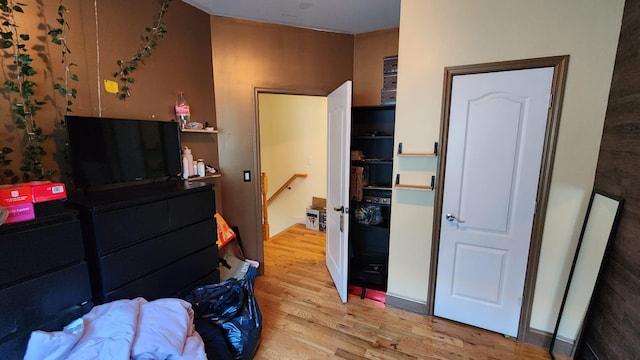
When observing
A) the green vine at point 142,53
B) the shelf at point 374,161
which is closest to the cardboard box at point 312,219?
the shelf at point 374,161

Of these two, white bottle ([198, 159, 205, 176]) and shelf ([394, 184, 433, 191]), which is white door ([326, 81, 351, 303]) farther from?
white bottle ([198, 159, 205, 176])

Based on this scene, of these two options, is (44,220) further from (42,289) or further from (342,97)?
(342,97)

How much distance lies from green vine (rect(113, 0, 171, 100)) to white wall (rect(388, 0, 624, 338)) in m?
1.88

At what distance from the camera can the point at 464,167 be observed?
1.99 m

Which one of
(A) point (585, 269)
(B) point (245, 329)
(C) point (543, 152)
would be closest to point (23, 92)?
(B) point (245, 329)

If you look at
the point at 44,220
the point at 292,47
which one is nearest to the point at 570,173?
the point at 292,47

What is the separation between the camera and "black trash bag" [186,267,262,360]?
1687 mm

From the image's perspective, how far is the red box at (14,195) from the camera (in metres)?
1.11

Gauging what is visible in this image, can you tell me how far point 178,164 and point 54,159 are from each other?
70cm

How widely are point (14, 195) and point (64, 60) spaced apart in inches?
36.6

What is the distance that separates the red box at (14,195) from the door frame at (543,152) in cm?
238

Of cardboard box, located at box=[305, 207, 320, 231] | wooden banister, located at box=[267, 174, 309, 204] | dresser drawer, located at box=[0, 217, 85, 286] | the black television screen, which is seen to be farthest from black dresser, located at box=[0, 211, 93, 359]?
cardboard box, located at box=[305, 207, 320, 231]

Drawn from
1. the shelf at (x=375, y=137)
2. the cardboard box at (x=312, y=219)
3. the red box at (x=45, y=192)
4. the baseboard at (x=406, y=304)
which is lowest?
the baseboard at (x=406, y=304)

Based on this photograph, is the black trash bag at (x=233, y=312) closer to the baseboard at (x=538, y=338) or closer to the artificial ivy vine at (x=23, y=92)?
the artificial ivy vine at (x=23, y=92)
